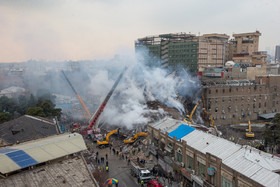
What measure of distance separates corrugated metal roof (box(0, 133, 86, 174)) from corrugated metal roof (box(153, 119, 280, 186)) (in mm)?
9524

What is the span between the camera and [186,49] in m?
69.4

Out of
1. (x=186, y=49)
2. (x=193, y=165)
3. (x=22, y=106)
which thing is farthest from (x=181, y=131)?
(x=186, y=49)

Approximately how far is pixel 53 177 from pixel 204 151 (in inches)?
429

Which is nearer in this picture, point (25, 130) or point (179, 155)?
point (179, 155)

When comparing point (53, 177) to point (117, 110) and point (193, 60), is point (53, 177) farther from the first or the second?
point (193, 60)

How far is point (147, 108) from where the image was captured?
128ft

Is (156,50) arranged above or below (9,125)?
above

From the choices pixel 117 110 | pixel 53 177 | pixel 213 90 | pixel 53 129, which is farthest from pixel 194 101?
pixel 53 177

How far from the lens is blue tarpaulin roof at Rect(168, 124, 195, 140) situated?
21272 millimetres

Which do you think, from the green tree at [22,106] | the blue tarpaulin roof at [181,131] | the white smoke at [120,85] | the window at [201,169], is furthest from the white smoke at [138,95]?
the green tree at [22,106]

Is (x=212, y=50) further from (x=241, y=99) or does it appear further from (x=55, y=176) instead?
(x=55, y=176)

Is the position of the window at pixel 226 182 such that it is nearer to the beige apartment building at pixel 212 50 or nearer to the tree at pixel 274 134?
the tree at pixel 274 134

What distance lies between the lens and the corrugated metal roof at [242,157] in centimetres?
1327

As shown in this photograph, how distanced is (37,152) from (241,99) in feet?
147
